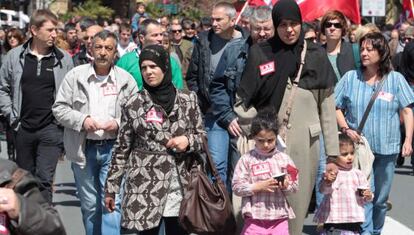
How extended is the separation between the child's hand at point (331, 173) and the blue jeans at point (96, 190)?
1684 millimetres

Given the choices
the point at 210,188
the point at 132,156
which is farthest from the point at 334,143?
the point at 132,156

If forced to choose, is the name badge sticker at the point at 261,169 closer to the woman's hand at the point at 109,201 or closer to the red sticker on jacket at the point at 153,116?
the red sticker on jacket at the point at 153,116

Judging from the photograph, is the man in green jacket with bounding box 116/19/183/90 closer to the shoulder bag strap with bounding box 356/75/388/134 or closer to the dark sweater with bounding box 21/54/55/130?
the dark sweater with bounding box 21/54/55/130

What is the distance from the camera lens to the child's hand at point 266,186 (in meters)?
7.27

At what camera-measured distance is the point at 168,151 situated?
747 centimetres

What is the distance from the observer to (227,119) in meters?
9.03

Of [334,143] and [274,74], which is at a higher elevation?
[274,74]

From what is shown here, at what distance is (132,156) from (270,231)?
3.49ft

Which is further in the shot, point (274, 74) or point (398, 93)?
point (398, 93)

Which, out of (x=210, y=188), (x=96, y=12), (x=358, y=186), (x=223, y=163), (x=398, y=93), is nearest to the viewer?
(x=210, y=188)

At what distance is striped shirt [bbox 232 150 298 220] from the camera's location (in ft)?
24.2

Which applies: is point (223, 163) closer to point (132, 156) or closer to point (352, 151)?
point (352, 151)

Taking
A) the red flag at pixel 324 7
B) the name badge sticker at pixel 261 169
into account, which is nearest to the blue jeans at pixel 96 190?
the name badge sticker at pixel 261 169

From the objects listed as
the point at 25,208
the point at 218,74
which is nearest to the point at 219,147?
the point at 218,74
